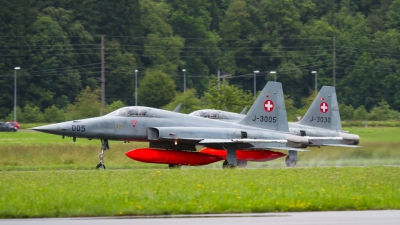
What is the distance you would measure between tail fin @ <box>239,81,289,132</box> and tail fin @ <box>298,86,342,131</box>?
18.4 ft

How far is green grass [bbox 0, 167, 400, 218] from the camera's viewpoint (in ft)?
47.6

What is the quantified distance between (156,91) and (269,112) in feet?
102

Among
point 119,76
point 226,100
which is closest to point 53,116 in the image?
point 226,100

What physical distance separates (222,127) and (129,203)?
39.7 ft

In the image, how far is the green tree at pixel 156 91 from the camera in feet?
Answer: 189

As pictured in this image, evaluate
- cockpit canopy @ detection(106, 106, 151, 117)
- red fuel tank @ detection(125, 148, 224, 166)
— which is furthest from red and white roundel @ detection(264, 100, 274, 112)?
cockpit canopy @ detection(106, 106, 151, 117)

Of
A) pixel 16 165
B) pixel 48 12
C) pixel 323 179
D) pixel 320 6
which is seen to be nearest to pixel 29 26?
pixel 48 12

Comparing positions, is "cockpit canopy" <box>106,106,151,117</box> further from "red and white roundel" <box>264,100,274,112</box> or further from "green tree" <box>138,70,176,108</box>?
"green tree" <box>138,70,176,108</box>

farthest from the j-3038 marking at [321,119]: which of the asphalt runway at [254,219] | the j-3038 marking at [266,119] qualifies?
the asphalt runway at [254,219]

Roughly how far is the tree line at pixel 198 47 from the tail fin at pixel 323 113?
34123 mm

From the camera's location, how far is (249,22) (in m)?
86.2

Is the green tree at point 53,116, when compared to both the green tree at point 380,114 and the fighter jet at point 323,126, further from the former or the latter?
the green tree at point 380,114

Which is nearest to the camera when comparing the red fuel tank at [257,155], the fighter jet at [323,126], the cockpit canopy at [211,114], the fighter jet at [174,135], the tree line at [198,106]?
the fighter jet at [174,135]

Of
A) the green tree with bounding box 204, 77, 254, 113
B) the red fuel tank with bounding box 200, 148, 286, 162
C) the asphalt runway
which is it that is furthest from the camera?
the green tree with bounding box 204, 77, 254, 113
